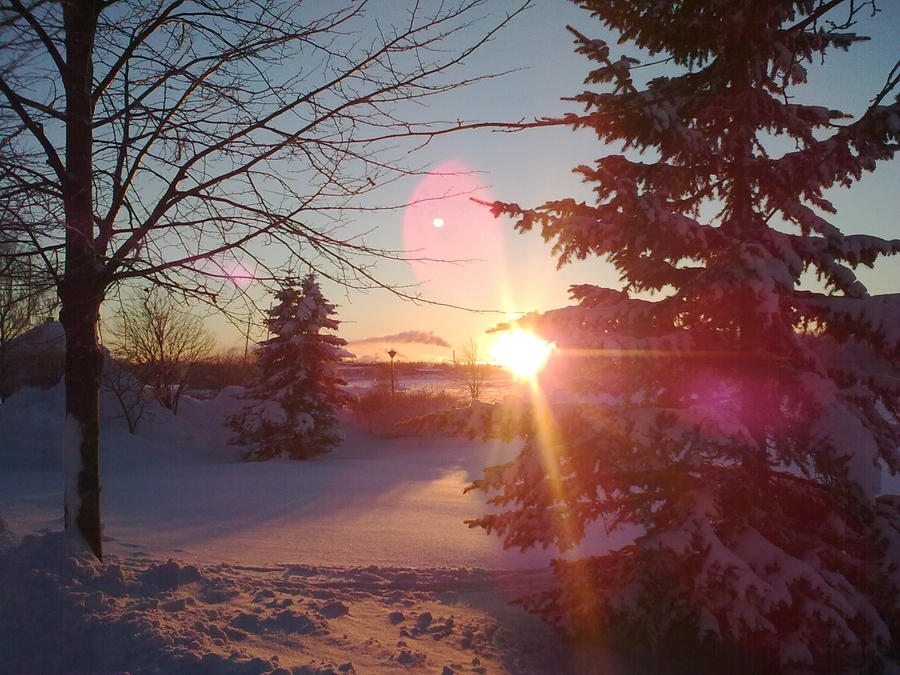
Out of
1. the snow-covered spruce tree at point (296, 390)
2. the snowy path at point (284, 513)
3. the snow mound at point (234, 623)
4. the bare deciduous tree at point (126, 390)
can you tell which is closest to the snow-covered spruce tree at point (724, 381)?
the snow mound at point (234, 623)

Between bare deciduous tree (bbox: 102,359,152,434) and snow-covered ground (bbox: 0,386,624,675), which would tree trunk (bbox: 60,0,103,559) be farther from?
bare deciduous tree (bbox: 102,359,152,434)

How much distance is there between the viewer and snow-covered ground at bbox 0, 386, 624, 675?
370cm

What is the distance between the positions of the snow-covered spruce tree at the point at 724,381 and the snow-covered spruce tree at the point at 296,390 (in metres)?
16.2

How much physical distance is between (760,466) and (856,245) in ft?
6.51

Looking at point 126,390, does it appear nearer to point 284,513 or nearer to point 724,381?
point 284,513

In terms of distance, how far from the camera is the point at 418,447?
2519 cm

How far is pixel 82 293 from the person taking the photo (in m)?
4.68

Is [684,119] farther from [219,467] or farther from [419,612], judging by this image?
[219,467]

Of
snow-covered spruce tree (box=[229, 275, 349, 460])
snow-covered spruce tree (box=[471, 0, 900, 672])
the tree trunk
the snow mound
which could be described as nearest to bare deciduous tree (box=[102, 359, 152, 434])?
snow-covered spruce tree (box=[229, 275, 349, 460])

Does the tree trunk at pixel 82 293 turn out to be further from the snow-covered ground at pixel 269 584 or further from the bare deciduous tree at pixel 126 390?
the bare deciduous tree at pixel 126 390

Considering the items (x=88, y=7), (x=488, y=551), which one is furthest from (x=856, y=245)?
(x=88, y=7)

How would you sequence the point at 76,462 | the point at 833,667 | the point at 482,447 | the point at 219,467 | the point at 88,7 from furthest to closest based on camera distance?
the point at 482,447 → the point at 219,467 → the point at 76,462 → the point at 88,7 → the point at 833,667

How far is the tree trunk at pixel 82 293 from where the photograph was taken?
448cm

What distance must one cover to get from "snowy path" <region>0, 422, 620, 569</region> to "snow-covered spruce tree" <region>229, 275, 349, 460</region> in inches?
92.7
